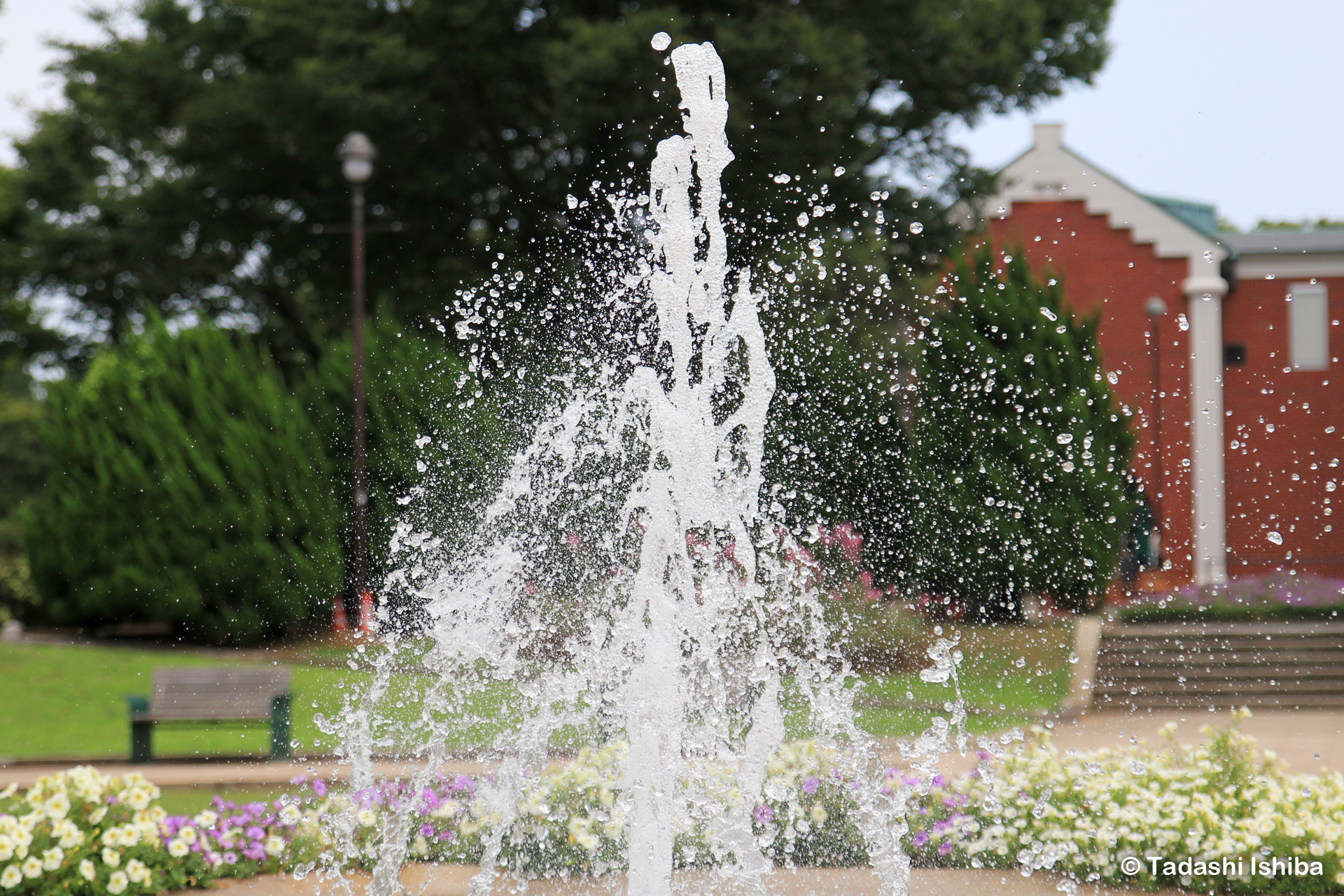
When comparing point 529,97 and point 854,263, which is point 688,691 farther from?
point 529,97

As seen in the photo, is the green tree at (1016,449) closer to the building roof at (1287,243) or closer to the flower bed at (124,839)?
the flower bed at (124,839)

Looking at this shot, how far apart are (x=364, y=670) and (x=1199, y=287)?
1915 centimetres

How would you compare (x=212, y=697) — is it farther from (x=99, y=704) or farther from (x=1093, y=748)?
(x=1093, y=748)

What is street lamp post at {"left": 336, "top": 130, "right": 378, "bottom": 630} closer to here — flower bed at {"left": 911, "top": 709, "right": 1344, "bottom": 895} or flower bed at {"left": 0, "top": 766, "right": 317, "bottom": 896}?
flower bed at {"left": 0, "top": 766, "right": 317, "bottom": 896}

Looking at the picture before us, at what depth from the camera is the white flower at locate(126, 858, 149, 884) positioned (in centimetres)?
487

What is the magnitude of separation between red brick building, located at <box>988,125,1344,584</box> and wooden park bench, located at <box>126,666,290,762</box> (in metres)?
18.2

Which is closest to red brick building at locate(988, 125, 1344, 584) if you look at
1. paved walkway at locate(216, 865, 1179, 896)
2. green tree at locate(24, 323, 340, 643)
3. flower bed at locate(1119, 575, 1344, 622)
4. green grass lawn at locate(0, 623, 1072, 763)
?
flower bed at locate(1119, 575, 1344, 622)

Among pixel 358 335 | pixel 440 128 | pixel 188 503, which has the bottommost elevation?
pixel 188 503

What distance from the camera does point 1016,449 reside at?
49.1 feet

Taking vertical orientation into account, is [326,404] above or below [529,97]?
below

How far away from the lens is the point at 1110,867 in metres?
5.20

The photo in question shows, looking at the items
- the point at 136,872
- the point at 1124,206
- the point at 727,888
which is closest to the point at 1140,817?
the point at 727,888

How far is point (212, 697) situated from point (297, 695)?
1704mm

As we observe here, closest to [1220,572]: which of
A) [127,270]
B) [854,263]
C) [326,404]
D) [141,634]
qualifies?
[854,263]
